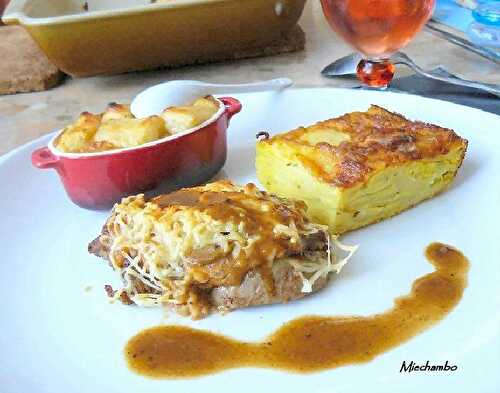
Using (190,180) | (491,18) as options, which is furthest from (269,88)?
(491,18)

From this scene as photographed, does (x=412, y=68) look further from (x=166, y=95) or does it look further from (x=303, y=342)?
(x=303, y=342)

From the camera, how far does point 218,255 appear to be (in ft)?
3.04

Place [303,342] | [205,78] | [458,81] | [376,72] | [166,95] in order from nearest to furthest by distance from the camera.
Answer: [303,342], [166,95], [458,81], [376,72], [205,78]

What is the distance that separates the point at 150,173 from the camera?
123 centimetres

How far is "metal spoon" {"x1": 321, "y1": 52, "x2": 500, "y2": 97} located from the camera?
1.56 meters

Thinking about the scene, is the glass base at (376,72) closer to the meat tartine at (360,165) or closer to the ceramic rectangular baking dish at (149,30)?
the ceramic rectangular baking dish at (149,30)

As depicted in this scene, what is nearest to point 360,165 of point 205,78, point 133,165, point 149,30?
point 133,165

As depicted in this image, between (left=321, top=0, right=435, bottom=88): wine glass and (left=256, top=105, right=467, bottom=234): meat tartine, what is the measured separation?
19.6 inches

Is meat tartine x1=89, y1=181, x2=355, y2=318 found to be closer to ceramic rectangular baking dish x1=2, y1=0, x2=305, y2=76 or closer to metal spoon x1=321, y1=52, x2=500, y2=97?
metal spoon x1=321, y1=52, x2=500, y2=97

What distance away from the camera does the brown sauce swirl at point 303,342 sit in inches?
33.5

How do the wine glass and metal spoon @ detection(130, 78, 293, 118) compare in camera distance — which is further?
the wine glass

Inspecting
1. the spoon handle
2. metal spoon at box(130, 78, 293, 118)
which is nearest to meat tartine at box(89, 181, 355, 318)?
metal spoon at box(130, 78, 293, 118)

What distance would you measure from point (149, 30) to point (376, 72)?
66 centimetres

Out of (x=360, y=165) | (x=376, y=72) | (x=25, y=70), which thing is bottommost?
(x=25, y=70)
